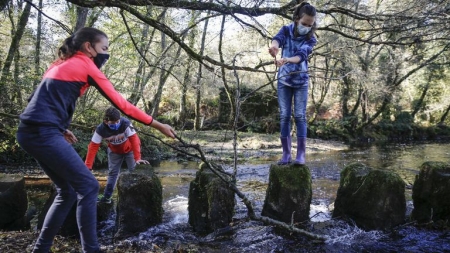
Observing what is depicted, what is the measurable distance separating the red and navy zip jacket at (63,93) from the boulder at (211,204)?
1.68 metres

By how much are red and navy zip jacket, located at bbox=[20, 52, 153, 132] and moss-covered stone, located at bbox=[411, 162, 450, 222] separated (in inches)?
138

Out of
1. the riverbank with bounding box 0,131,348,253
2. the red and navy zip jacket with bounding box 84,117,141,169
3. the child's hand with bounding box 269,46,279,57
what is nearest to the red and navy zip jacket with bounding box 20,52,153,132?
the riverbank with bounding box 0,131,348,253

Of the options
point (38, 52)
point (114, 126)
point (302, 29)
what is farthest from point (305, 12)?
point (38, 52)

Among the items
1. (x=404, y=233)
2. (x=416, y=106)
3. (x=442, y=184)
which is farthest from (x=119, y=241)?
(x=416, y=106)

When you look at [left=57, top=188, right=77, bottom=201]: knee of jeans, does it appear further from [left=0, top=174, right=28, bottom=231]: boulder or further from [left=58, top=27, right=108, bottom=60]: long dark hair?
[left=0, top=174, right=28, bottom=231]: boulder

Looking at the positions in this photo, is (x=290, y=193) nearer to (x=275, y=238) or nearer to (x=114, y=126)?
(x=275, y=238)

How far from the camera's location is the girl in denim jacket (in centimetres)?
399

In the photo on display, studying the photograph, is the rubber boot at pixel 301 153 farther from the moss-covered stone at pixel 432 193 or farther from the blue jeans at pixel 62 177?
the blue jeans at pixel 62 177

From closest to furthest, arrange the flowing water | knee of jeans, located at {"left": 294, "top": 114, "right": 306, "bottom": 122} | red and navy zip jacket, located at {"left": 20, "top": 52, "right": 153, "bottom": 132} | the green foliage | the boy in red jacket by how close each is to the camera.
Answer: red and navy zip jacket, located at {"left": 20, "top": 52, "right": 153, "bottom": 132}, the flowing water, knee of jeans, located at {"left": 294, "top": 114, "right": 306, "bottom": 122}, the boy in red jacket, the green foliage

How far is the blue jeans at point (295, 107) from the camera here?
4.18 m

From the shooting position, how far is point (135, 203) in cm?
399

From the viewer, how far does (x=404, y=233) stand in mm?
3986

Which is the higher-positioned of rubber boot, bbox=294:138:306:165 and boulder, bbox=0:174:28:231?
rubber boot, bbox=294:138:306:165

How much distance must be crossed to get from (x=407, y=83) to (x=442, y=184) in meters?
24.4
